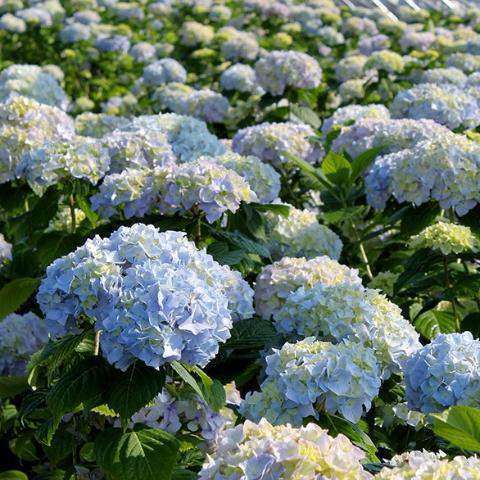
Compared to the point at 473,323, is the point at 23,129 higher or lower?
lower

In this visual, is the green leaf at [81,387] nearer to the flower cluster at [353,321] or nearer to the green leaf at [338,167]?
the flower cluster at [353,321]

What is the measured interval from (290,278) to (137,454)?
3.24 feet

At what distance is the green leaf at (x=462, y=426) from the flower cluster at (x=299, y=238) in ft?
5.87

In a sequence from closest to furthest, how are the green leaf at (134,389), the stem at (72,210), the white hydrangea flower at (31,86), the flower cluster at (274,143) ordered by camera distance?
1. the green leaf at (134,389)
2. the stem at (72,210)
3. the flower cluster at (274,143)
4. the white hydrangea flower at (31,86)

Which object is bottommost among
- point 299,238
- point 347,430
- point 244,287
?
point 299,238

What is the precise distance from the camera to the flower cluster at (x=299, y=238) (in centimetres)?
341

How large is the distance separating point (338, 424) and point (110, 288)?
60 centimetres

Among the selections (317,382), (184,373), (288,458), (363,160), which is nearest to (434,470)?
(288,458)

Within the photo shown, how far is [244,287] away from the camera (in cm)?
267

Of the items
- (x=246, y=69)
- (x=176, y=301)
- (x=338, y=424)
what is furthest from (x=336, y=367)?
(x=246, y=69)

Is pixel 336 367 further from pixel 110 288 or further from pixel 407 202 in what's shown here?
pixel 407 202

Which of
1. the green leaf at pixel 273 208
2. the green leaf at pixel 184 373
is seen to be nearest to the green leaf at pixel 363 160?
the green leaf at pixel 273 208

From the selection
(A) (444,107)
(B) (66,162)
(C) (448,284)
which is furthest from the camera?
(A) (444,107)

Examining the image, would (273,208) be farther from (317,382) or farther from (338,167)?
(317,382)
